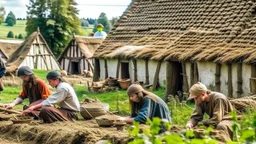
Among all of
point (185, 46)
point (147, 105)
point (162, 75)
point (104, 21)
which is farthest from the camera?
point (104, 21)

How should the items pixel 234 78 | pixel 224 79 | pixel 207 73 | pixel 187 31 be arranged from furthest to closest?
pixel 187 31 < pixel 207 73 < pixel 224 79 < pixel 234 78

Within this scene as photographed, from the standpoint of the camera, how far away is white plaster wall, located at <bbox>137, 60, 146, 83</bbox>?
1151 inches

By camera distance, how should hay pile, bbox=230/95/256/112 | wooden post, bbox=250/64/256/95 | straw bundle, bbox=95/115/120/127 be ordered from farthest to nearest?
1. wooden post, bbox=250/64/256/95
2. hay pile, bbox=230/95/256/112
3. straw bundle, bbox=95/115/120/127

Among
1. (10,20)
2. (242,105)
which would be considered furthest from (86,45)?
(10,20)

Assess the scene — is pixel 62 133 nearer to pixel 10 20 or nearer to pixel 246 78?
pixel 246 78

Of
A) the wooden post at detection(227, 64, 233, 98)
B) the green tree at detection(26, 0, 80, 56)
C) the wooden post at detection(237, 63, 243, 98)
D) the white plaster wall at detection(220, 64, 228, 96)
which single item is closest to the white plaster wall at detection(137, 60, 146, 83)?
the white plaster wall at detection(220, 64, 228, 96)

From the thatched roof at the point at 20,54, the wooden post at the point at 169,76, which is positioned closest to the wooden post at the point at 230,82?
the wooden post at the point at 169,76

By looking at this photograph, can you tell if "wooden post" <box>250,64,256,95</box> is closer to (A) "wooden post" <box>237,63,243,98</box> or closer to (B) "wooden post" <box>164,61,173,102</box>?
(A) "wooden post" <box>237,63,243,98</box>

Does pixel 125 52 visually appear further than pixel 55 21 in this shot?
No

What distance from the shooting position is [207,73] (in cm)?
2403

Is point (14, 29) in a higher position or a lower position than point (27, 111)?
higher

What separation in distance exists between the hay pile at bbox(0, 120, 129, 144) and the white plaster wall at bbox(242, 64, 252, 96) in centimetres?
784

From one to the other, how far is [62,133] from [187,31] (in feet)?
48.2

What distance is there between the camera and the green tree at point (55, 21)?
199 ft
